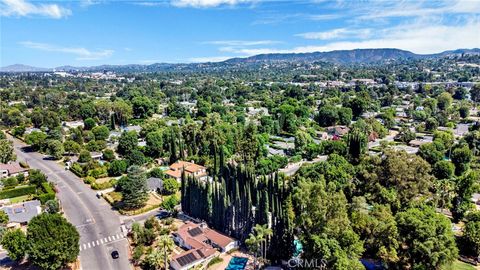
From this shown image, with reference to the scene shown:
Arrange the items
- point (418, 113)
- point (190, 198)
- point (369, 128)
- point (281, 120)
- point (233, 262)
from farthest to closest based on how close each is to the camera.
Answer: point (418, 113) < point (281, 120) < point (369, 128) < point (190, 198) < point (233, 262)

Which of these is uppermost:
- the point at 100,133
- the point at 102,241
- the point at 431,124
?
the point at 100,133

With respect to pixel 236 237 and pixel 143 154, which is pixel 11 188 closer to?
pixel 143 154

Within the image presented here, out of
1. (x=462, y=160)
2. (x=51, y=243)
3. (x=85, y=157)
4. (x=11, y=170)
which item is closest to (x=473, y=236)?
(x=462, y=160)

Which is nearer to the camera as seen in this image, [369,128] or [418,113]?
[369,128]

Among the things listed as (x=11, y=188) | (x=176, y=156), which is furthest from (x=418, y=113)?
(x=11, y=188)

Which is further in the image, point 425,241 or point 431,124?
point 431,124

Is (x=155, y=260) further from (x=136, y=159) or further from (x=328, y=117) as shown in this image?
(x=328, y=117)

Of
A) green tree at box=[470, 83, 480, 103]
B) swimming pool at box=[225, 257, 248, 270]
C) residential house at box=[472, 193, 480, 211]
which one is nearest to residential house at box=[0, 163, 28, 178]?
swimming pool at box=[225, 257, 248, 270]

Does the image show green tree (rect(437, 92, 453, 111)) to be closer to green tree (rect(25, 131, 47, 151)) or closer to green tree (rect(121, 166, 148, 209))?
green tree (rect(121, 166, 148, 209))
